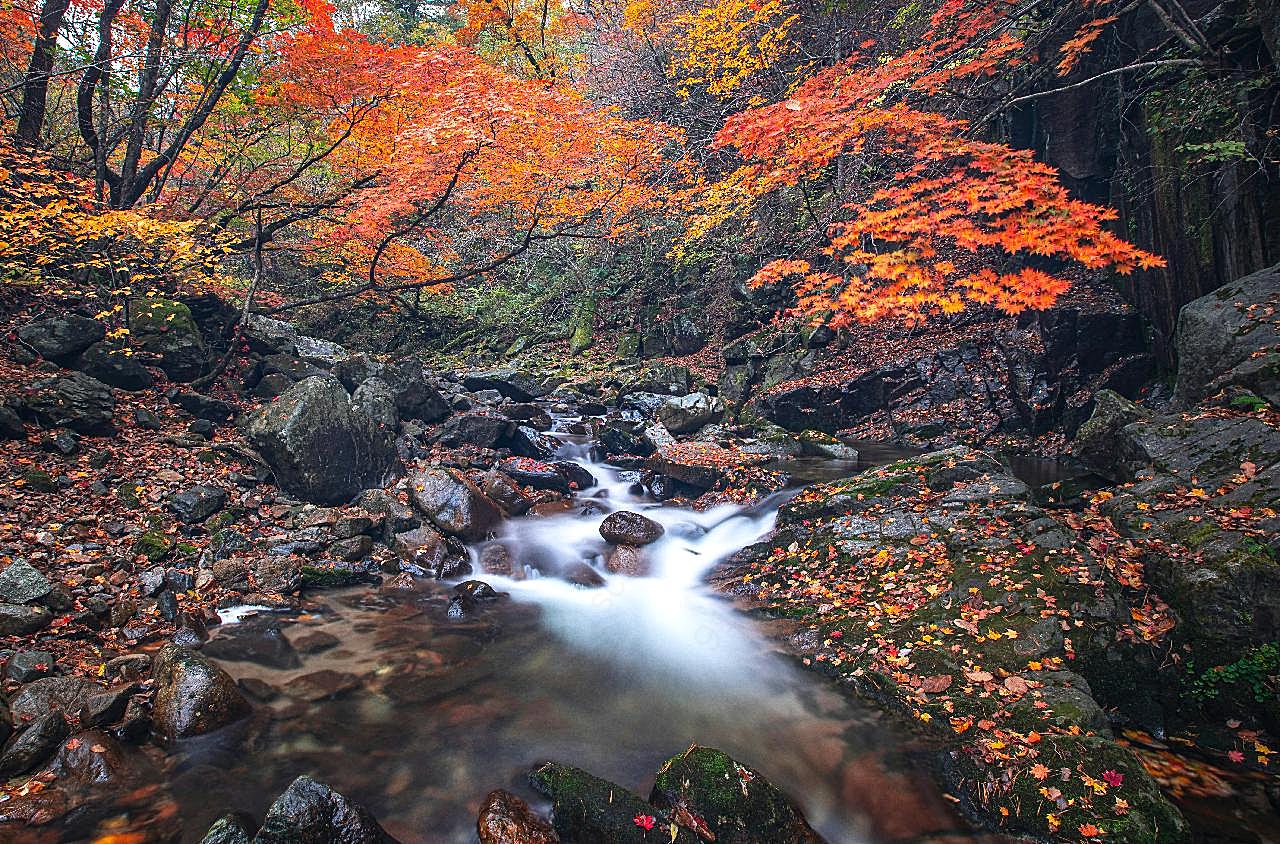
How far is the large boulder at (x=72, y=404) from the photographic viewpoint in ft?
26.0

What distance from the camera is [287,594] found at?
23.7ft

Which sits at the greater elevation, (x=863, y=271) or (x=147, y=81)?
(x=147, y=81)

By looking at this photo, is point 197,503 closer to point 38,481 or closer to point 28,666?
point 38,481

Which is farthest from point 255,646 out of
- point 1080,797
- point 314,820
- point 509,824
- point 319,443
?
point 1080,797

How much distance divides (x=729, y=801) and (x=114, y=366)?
36.4ft

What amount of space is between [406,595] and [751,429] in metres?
9.25

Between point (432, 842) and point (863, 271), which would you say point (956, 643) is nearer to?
point (432, 842)

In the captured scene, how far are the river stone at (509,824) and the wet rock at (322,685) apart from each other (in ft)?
7.72

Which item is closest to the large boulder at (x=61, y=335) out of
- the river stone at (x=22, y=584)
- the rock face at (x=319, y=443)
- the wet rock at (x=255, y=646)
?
the rock face at (x=319, y=443)

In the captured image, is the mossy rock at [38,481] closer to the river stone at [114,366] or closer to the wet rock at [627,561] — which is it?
the river stone at [114,366]

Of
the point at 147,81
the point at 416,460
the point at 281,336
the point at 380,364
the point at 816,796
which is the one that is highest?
the point at 147,81

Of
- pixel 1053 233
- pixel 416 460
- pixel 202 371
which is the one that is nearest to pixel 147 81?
pixel 202 371

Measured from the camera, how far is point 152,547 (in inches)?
269

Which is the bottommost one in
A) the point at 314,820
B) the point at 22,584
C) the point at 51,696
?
the point at 314,820
